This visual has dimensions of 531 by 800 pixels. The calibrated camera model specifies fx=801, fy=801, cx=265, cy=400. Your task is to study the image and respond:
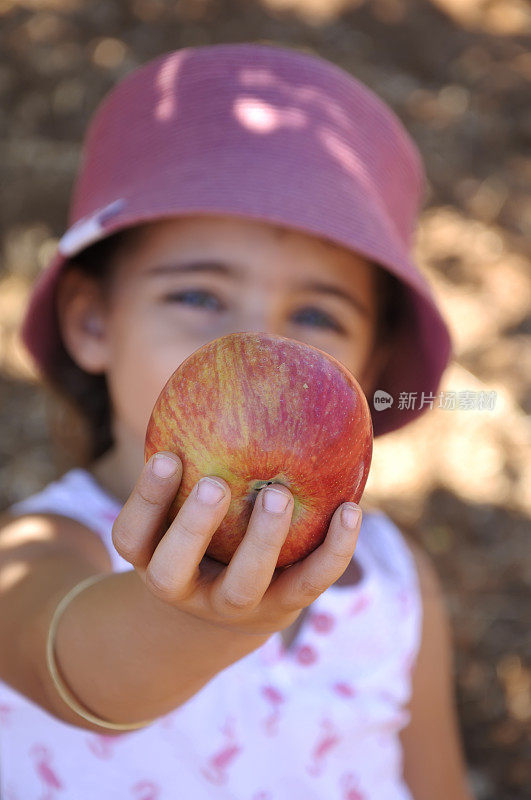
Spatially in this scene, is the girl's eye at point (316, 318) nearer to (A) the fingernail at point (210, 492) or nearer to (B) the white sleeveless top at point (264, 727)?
(B) the white sleeveless top at point (264, 727)

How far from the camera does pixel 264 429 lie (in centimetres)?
69

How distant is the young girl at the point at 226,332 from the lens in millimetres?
1121

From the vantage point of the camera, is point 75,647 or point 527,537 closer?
point 75,647

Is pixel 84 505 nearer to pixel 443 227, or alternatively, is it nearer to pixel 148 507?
pixel 148 507

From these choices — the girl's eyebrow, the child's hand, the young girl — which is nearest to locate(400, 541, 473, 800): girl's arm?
the young girl

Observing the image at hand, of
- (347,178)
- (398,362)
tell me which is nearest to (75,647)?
(398,362)

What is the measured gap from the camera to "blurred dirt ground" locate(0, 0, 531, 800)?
2.50m

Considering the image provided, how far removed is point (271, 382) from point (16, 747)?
93cm

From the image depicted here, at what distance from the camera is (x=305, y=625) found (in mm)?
1419

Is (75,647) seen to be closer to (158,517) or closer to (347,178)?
(158,517)

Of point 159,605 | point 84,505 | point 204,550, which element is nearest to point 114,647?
point 159,605

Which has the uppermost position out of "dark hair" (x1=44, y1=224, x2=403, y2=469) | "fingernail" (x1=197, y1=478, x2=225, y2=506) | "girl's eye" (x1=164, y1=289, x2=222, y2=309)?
"fingernail" (x1=197, y1=478, x2=225, y2=506)

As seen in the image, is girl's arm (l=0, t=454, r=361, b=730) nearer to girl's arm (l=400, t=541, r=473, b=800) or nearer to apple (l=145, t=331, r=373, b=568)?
apple (l=145, t=331, r=373, b=568)

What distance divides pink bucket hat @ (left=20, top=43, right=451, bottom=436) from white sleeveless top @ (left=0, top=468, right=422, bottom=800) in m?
0.47
